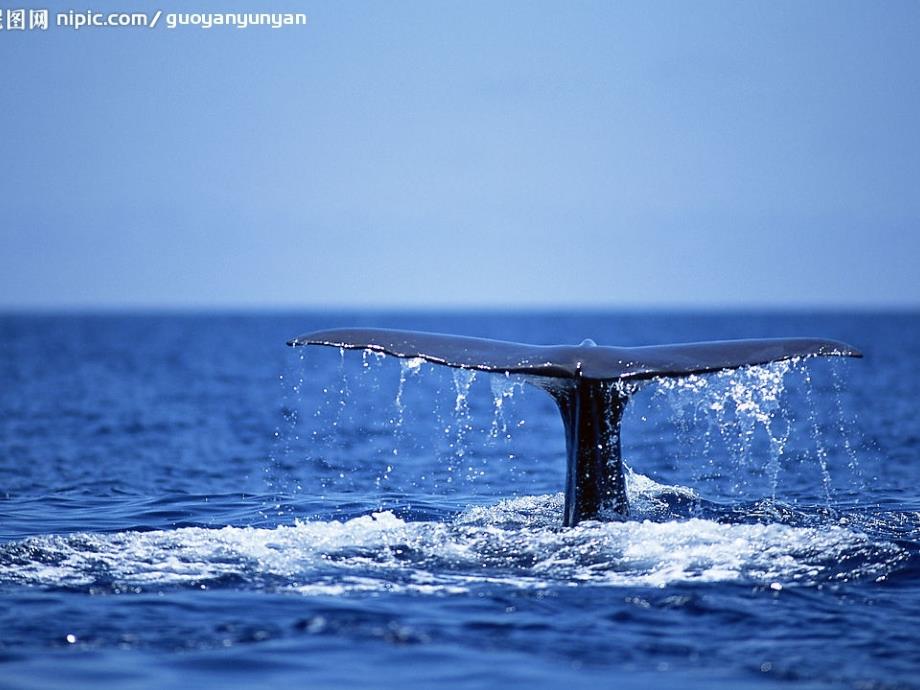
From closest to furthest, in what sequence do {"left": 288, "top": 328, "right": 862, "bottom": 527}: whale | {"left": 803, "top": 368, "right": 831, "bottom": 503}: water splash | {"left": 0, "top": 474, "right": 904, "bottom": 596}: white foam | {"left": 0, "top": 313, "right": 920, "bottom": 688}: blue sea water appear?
{"left": 0, "top": 313, "right": 920, "bottom": 688}: blue sea water
{"left": 0, "top": 474, "right": 904, "bottom": 596}: white foam
{"left": 288, "top": 328, "right": 862, "bottom": 527}: whale
{"left": 803, "top": 368, "right": 831, "bottom": 503}: water splash

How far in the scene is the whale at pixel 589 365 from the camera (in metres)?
8.59

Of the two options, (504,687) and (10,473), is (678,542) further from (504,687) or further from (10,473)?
(10,473)

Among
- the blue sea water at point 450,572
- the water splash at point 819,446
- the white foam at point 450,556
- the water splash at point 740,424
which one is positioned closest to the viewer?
the blue sea water at point 450,572

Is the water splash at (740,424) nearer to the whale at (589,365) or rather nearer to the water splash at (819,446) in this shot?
the water splash at (819,446)

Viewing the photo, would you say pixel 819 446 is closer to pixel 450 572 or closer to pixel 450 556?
pixel 450 556

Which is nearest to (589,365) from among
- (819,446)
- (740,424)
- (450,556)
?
(450,556)

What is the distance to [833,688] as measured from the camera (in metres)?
6.16

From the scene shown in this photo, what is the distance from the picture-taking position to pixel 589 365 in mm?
8844

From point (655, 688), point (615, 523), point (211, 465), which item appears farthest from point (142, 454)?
point (655, 688)

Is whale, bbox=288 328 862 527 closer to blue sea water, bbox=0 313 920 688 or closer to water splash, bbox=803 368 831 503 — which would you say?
blue sea water, bbox=0 313 920 688

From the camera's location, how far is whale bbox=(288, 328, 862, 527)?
28.2 feet

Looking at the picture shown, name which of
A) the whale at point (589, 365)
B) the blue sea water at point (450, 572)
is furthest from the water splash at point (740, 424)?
the whale at point (589, 365)

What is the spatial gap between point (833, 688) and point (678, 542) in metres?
2.86

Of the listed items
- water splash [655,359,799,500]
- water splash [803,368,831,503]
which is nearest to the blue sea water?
water splash [803,368,831,503]
